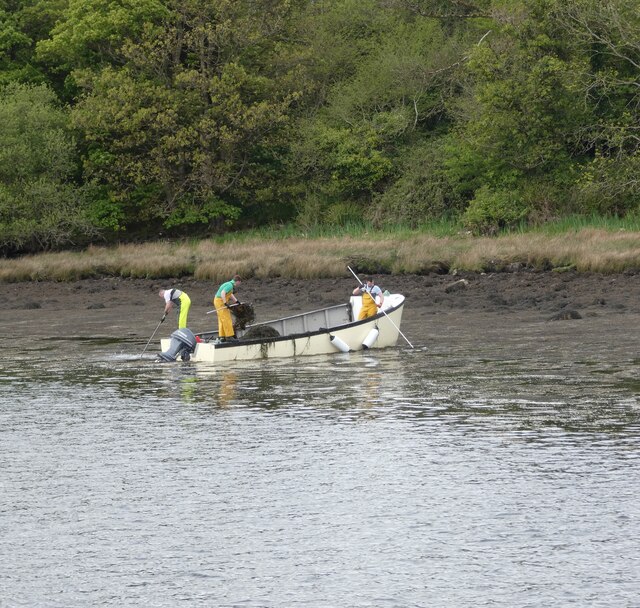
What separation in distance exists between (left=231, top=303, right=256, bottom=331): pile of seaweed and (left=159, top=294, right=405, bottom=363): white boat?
16 centimetres

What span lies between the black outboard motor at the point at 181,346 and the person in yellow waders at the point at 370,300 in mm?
4524

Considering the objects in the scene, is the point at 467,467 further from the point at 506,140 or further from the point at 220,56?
the point at 220,56

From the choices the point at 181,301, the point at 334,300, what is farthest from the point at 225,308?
the point at 334,300

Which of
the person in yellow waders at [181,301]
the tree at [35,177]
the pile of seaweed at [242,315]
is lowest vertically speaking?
the pile of seaweed at [242,315]

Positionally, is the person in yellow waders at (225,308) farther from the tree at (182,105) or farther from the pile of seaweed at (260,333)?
the tree at (182,105)

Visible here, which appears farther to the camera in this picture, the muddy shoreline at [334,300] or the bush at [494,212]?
the bush at [494,212]

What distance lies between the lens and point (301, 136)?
60.2 metres

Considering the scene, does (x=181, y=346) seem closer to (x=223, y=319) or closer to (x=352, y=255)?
(x=223, y=319)

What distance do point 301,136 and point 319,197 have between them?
3.31 meters

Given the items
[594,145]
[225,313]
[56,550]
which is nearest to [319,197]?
[594,145]

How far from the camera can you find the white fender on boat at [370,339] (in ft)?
91.6

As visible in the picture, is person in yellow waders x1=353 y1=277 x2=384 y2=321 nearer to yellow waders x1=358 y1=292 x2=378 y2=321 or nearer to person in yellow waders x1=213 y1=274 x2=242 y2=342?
yellow waders x1=358 y1=292 x2=378 y2=321

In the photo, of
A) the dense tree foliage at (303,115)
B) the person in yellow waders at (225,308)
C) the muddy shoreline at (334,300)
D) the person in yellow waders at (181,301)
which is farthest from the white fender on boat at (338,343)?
the dense tree foliage at (303,115)

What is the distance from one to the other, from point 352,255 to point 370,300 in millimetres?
16467
